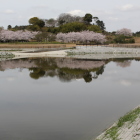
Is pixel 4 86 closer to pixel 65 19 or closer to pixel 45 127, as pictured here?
pixel 45 127

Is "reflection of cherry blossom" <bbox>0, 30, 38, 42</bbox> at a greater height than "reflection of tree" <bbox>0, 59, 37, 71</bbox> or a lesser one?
greater

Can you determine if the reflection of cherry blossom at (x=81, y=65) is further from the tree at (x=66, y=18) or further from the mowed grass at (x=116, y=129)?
the tree at (x=66, y=18)

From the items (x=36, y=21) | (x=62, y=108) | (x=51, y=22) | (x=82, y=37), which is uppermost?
(x=51, y=22)

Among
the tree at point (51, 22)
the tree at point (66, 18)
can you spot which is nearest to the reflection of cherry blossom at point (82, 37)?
the tree at point (66, 18)

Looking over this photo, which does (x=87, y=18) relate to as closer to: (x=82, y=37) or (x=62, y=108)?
(x=82, y=37)

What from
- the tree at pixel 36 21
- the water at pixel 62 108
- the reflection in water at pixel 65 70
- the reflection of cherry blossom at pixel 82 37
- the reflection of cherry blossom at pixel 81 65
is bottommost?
the water at pixel 62 108

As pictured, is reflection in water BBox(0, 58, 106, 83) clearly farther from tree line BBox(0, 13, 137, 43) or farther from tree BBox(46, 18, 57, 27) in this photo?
tree BBox(46, 18, 57, 27)

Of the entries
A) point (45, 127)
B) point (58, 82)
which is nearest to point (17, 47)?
point (58, 82)

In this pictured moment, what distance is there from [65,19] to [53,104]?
111m

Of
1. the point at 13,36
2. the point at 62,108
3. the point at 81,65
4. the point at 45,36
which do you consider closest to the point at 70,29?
the point at 45,36

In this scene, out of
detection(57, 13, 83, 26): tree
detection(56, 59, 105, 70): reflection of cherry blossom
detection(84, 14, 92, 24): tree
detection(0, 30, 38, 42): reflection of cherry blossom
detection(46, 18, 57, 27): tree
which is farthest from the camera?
detection(46, 18, 57, 27): tree

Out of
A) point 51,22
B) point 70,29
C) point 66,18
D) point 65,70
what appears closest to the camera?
point 65,70

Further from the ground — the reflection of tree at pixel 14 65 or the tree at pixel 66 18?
the tree at pixel 66 18

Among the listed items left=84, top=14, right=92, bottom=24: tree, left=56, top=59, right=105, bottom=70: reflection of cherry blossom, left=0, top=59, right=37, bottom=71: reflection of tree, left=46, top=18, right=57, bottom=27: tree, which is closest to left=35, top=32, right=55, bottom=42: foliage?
left=84, top=14, right=92, bottom=24: tree
